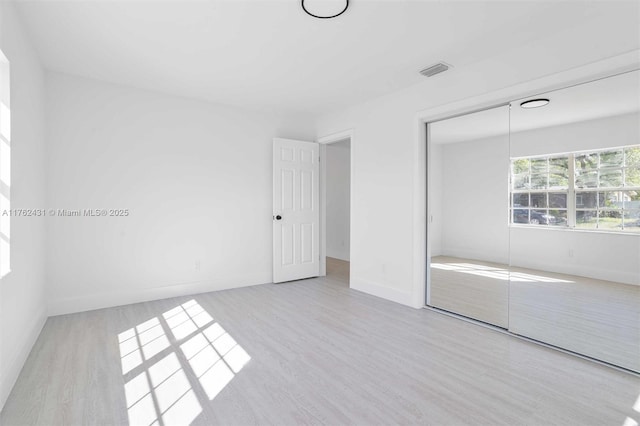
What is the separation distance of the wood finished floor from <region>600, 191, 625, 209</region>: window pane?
1.21 meters

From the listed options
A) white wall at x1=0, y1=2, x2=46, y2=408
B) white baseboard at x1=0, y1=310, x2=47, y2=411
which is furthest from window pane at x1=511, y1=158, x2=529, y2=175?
white baseboard at x1=0, y1=310, x2=47, y2=411

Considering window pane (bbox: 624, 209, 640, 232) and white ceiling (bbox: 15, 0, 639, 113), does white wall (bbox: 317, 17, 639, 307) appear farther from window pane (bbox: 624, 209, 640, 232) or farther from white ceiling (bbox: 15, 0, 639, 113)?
window pane (bbox: 624, 209, 640, 232)

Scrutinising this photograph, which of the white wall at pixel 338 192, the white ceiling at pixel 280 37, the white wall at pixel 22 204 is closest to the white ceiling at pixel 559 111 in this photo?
the white ceiling at pixel 280 37

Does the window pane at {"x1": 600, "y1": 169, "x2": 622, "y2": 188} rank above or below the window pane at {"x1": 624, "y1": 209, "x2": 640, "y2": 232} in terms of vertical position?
above

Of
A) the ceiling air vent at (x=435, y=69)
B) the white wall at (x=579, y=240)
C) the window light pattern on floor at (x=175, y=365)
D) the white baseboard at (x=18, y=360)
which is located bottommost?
the window light pattern on floor at (x=175, y=365)

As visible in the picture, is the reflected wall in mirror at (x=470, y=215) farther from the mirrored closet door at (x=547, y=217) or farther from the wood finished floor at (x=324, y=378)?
the wood finished floor at (x=324, y=378)

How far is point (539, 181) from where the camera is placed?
9.70 ft

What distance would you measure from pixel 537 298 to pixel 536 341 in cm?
45

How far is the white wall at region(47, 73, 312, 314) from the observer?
11.1 feet

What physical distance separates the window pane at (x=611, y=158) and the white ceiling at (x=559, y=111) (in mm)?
293

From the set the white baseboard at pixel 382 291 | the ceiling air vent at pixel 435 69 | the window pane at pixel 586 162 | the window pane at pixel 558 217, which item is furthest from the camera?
the white baseboard at pixel 382 291

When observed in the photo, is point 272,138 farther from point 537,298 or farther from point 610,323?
point 610,323

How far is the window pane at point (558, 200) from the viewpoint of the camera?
2824 mm

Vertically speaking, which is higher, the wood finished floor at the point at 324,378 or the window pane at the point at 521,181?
the window pane at the point at 521,181
